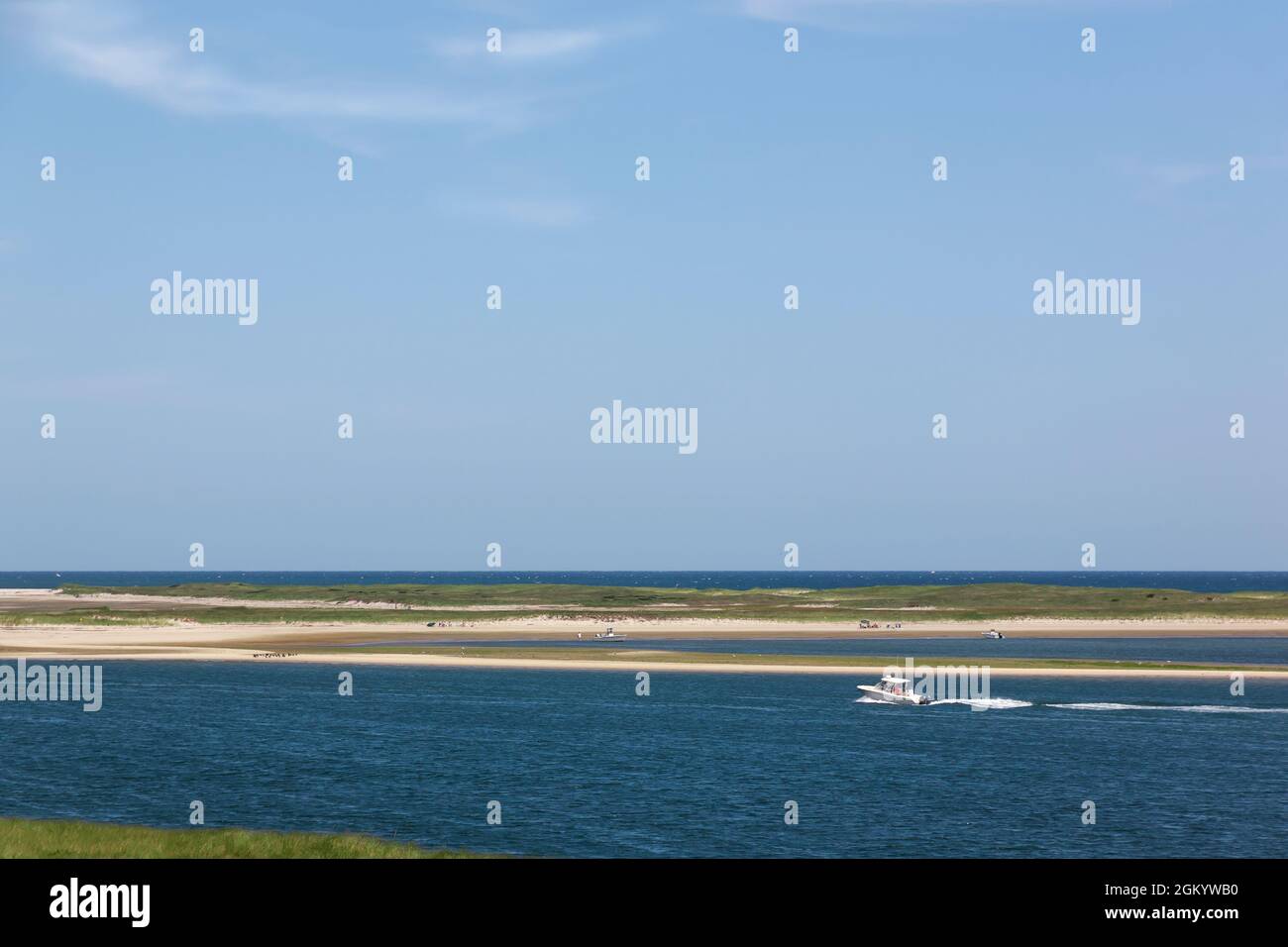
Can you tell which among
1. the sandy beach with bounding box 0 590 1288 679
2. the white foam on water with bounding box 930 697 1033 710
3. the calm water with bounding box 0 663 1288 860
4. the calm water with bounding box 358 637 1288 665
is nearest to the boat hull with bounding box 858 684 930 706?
the white foam on water with bounding box 930 697 1033 710

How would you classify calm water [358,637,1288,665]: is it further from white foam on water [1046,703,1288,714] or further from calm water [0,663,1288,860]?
white foam on water [1046,703,1288,714]

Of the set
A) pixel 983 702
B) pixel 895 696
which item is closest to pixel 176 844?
pixel 895 696

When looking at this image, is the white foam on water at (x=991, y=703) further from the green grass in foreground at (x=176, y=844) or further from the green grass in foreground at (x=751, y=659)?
the green grass in foreground at (x=176, y=844)

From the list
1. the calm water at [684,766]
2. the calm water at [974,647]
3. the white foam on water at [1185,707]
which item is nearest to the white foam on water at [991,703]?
the calm water at [684,766]
